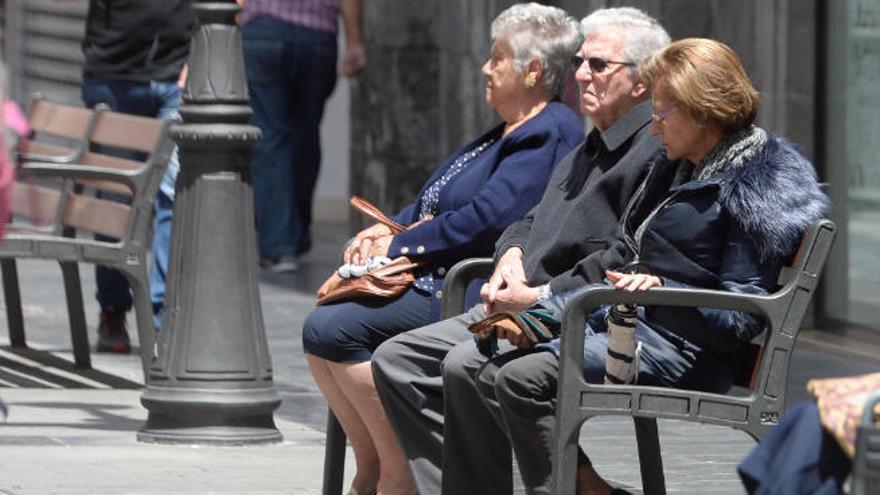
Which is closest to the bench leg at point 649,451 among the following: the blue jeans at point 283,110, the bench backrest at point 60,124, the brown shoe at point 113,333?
the bench backrest at point 60,124

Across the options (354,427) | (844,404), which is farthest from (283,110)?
(844,404)

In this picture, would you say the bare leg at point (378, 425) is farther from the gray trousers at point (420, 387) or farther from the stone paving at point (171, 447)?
the stone paving at point (171, 447)

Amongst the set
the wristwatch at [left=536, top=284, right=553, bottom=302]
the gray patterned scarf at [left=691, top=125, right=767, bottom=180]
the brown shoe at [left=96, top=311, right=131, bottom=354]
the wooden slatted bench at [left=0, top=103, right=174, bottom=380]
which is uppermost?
the gray patterned scarf at [left=691, top=125, right=767, bottom=180]

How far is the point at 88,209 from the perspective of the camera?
9.32m

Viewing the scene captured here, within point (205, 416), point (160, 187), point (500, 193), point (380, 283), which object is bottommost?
point (205, 416)

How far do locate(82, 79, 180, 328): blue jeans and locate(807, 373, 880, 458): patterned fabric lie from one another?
5233 mm

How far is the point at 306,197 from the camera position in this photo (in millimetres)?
13727

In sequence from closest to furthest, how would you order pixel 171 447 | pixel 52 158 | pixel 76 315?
pixel 171 447, pixel 76 315, pixel 52 158

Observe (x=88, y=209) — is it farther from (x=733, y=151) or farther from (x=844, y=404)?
(x=844, y=404)

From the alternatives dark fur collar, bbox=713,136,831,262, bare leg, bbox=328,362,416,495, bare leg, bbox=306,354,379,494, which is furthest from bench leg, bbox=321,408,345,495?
dark fur collar, bbox=713,136,831,262

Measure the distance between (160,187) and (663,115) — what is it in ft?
14.9

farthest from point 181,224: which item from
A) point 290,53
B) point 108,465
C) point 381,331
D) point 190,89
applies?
point 290,53

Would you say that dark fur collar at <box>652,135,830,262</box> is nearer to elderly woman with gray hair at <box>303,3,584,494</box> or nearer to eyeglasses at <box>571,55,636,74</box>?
eyeglasses at <box>571,55,636,74</box>

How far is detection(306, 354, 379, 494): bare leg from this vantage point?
6500mm
